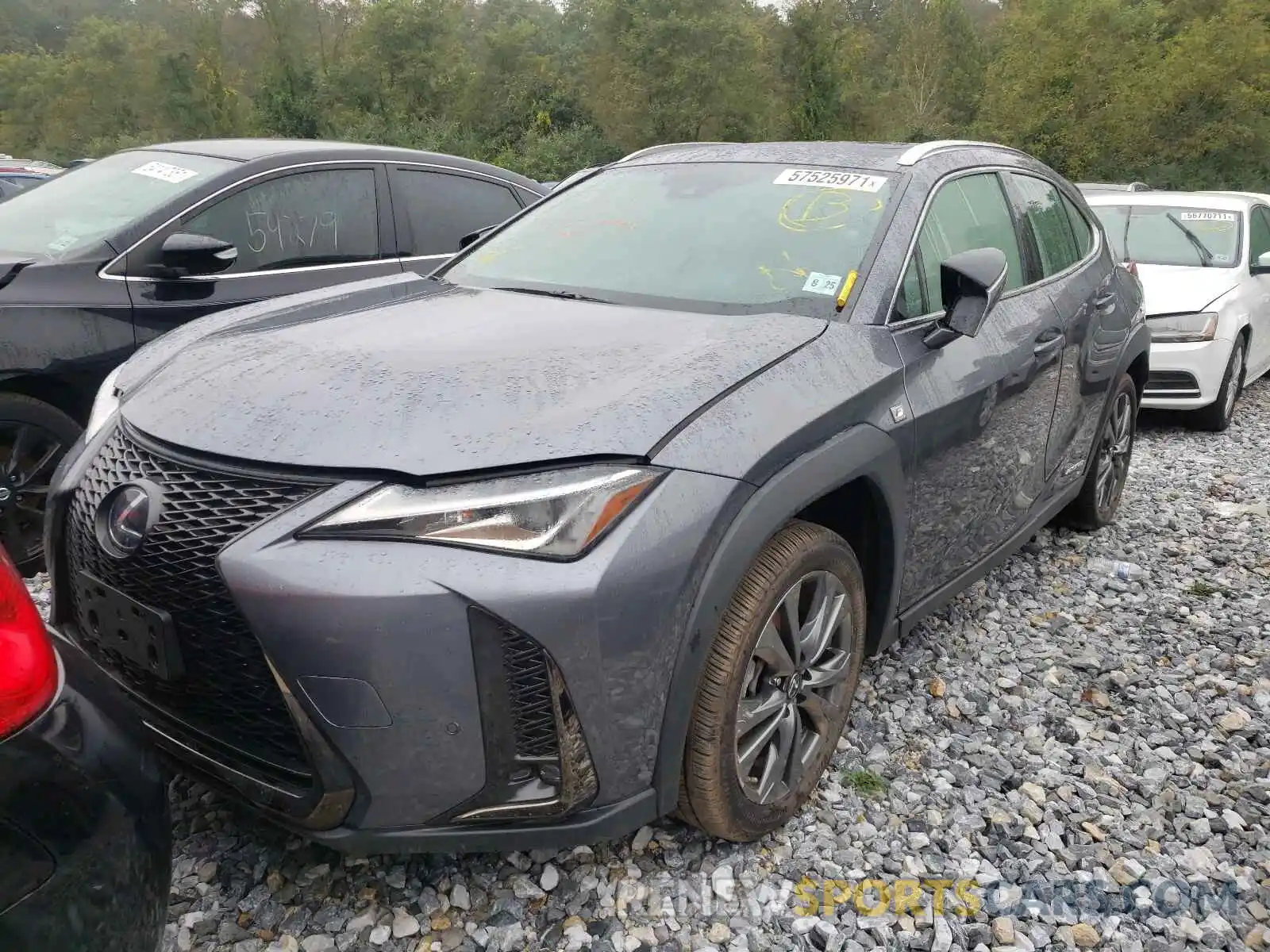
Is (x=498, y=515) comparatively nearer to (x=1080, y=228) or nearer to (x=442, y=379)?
(x=442, y=379)

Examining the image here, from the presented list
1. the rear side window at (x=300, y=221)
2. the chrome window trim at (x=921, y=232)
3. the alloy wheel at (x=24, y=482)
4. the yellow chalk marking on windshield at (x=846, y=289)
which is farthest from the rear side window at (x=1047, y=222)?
the alloy wheel at (x=24, y=482)

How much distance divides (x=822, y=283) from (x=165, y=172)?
3.14 m

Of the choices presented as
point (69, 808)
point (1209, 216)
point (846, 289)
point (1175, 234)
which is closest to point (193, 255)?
point (846, 289)

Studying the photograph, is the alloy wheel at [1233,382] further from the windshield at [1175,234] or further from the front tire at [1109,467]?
the front tire at [1109,467]

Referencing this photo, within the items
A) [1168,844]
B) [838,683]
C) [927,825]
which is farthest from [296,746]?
[1168,844]

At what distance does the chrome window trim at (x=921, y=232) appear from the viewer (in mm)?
2635

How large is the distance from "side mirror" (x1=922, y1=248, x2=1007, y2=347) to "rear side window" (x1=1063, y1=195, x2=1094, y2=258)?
1686mm

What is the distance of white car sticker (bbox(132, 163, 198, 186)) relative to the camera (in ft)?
13.5

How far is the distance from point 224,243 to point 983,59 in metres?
45.2

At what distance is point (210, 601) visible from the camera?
5.76ft

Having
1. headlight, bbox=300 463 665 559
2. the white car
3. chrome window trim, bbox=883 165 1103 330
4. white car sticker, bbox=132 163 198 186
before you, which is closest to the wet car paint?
headlight, bbox=300 463 665 559

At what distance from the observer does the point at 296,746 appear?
1806 mm

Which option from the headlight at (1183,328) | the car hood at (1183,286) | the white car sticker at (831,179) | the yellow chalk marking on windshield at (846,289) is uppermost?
the white car sticker at (831,179)

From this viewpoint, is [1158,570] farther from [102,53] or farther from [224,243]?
[102,53]
